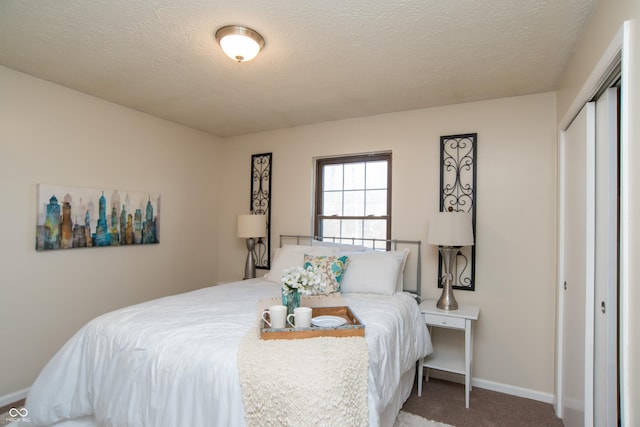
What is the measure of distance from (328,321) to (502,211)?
1.91 metres

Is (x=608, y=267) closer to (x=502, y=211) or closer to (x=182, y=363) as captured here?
(x=502, y=211)

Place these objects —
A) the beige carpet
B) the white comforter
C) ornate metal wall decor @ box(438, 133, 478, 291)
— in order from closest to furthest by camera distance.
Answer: the white comforter
the beige carpet
ornate metal wall decor @ box(438, 133, 478, 291)

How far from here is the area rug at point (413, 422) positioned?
7.48 feet

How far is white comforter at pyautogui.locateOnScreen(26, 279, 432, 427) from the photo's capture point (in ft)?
4.86

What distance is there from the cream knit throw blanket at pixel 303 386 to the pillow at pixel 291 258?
1668 millimetres

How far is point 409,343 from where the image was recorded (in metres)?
2.32

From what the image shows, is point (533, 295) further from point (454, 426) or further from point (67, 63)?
point (67, 63)

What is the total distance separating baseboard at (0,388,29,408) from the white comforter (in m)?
0.80

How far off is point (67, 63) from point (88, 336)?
1.92 m

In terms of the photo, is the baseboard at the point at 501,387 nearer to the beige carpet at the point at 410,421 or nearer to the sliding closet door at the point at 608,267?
the beige carpet at the point at 410,421

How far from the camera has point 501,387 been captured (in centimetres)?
283

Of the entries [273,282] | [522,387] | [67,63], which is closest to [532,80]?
[522,387]

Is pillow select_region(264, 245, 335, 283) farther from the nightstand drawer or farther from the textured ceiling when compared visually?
the textured ceiling

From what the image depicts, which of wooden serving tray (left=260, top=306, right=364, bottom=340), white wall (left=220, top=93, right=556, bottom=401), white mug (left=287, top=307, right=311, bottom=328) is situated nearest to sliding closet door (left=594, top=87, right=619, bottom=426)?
white wall (left=220, top=93, right=556, bottom=401)
